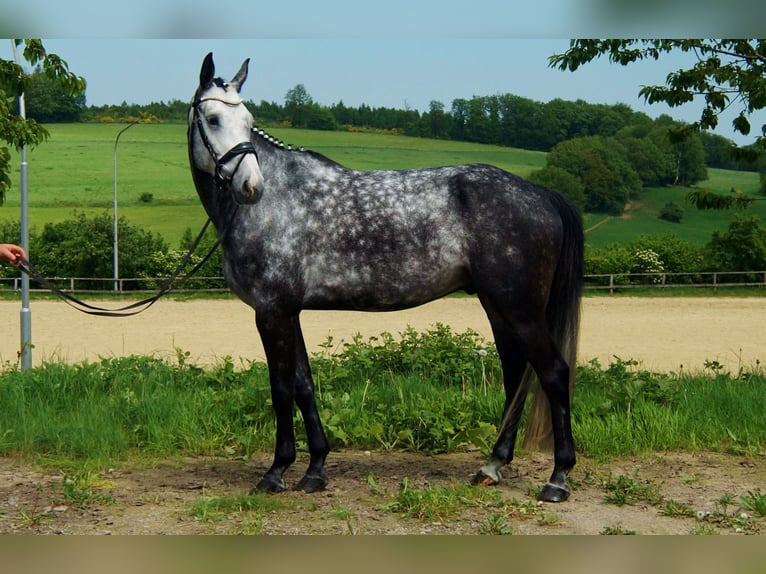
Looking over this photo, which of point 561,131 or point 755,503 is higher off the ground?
point 561,131

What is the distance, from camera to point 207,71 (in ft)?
15.9

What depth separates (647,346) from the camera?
1880 cm

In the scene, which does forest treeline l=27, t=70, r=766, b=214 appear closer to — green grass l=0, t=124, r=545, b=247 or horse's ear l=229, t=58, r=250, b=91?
green grass l=0, t=124, r=545, b=247

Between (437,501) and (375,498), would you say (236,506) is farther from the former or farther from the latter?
(437,501)

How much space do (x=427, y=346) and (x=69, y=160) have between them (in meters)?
43.1

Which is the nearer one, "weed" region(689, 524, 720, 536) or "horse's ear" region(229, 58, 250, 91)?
"weed" region(689, 524, 720, 536)

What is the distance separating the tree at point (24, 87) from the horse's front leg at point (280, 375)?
398 centimetres

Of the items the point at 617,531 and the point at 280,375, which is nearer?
the point at 617,531

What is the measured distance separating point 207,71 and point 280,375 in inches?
69.5

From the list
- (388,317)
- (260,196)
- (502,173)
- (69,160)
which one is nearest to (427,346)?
(502,173)

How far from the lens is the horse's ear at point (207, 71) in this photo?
15.8ft

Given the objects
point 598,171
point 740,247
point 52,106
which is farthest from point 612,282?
point 52,106

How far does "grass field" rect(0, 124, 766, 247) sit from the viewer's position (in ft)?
121

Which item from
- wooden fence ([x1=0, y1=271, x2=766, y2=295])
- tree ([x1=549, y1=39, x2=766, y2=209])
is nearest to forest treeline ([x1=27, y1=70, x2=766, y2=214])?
wooden fence ([x1=0, y1=271, x2=766, y2=295])
